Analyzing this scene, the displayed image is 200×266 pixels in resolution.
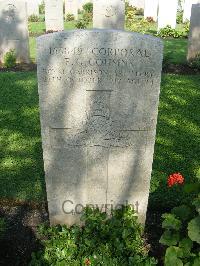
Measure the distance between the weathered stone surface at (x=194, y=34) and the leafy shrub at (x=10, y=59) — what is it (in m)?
4.99

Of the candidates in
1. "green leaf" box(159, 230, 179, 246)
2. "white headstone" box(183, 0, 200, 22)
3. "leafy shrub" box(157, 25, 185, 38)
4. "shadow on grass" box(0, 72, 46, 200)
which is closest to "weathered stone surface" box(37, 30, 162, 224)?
"green leaf" box(159, 230, 179, 246)

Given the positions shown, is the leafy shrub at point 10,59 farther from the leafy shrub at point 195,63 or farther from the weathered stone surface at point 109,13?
the leafy shrub at point 195,63

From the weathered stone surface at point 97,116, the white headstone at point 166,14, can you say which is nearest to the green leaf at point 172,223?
the weathered stone surface at point 97,116

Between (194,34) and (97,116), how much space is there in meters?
7.85

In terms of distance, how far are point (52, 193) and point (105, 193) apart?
52cm

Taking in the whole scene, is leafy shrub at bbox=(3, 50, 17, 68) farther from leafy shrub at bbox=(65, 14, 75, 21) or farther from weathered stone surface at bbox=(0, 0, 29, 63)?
leafy shrub at bbox=(65, 14, 75, 21)

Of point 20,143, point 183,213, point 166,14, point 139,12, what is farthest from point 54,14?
point 183,213

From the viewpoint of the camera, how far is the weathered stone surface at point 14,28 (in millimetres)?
9641

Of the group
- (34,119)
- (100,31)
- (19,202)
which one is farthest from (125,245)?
(34,119)

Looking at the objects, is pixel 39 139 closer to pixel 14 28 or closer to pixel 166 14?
pixel 14 28

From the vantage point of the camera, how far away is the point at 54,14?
47.1 feet

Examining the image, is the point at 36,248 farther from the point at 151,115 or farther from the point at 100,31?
the point at 100,31

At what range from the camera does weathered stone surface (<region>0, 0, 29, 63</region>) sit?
964cm

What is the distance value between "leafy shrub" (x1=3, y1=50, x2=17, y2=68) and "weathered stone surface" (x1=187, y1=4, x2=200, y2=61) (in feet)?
16.4
